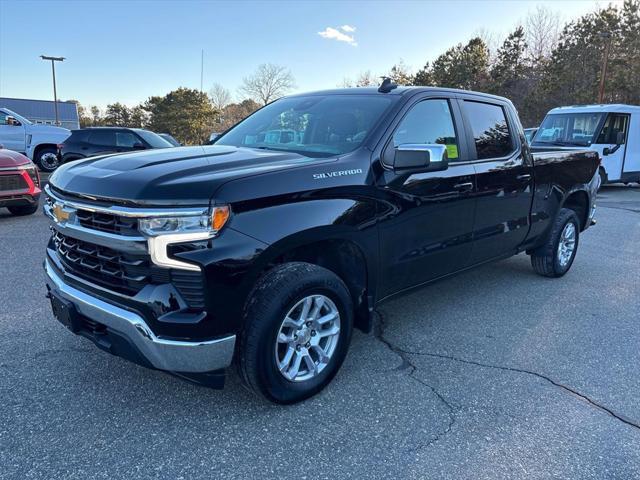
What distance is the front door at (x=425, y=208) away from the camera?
3.27 m

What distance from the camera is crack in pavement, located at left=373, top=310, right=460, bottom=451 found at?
8.68 ft

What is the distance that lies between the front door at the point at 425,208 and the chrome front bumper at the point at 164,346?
4.25 ft

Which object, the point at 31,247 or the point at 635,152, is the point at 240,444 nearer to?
the point at 31,247

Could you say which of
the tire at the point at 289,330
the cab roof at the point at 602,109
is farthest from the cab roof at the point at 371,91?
the cab roof at the point at 602,109

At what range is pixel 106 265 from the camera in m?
2.60

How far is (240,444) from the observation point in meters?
2.53

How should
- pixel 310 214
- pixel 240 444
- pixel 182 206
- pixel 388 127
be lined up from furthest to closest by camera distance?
pixel 388 127 < pixel 310 214 < pixel 240 444 < pixel 182 206

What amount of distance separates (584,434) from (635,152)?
14426 mm

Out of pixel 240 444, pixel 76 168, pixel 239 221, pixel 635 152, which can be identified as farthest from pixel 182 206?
pixel 635 152

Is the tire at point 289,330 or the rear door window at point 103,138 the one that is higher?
the rear door window at point 103,138

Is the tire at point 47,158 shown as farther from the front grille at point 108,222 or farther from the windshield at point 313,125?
the front grille at point 108,222

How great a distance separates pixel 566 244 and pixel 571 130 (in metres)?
9.52

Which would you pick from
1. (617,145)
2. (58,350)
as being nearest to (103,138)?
(58,350)

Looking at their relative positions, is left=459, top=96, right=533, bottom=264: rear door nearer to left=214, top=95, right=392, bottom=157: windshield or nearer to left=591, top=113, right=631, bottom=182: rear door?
left=214, top=95, right=392, bottom=157: windshield
